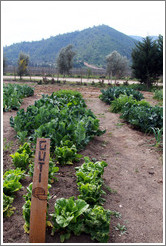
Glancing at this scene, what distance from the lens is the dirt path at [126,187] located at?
306 centimetres

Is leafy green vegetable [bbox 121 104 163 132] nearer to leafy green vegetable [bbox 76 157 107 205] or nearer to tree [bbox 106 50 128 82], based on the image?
leafy green vegetable [bbox 76 157 107 205]

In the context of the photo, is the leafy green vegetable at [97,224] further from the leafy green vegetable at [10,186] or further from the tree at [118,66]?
the tree at [118,66]

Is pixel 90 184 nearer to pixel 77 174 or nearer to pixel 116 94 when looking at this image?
pixel 77 174

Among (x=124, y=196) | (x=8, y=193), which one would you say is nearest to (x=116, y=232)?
(x=124, y=196)

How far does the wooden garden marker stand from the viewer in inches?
101

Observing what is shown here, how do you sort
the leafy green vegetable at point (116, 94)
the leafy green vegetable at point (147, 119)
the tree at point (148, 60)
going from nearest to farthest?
the leafy green vegetable at point (147, 119), the leafy green vegetable at point (116, 94), the tree at point (148, 60)

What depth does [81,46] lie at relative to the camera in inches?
3408

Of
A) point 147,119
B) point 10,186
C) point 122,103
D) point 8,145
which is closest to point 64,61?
point 122,103

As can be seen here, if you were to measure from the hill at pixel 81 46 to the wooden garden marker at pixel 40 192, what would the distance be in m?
68.4

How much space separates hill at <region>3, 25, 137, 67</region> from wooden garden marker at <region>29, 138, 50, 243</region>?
68402mm

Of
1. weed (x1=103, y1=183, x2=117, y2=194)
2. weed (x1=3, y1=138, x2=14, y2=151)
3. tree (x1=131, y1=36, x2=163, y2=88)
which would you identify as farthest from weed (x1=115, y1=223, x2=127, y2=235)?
tree (x1=131, y1=36, x2=163, y2=88)

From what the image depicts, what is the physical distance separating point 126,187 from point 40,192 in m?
2.24

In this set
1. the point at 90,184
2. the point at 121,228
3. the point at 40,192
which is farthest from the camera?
the point at 90,184

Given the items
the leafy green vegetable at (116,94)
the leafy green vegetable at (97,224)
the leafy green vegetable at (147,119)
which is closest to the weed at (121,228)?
the leafy green vegetable at (97,224)
